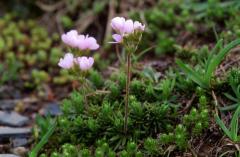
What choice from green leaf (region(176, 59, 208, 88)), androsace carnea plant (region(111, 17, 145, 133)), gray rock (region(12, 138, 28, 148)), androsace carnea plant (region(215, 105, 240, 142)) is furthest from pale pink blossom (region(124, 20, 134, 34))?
gray rock (region(12, 138, 28, 148))

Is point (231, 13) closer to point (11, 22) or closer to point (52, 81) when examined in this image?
point (52, 81)

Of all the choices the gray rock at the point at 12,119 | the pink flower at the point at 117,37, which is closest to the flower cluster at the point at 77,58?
the pink flower at the point at 117,37

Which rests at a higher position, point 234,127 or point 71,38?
point 71,38

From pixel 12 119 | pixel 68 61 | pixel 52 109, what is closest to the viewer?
pixel 68 61

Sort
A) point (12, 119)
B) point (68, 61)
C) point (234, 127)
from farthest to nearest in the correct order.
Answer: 1. point (12, 119)
2. point (68, 61)
3. point (234, 127)

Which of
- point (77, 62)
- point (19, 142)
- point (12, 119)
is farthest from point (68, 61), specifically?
point (12, 119)

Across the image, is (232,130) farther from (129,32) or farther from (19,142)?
(19,142)

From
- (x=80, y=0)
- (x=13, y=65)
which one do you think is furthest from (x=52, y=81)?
(x=80, y=0)

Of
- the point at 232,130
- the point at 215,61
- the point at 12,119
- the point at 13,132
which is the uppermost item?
the point at 215,61

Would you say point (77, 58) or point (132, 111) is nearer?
point (77, 58)

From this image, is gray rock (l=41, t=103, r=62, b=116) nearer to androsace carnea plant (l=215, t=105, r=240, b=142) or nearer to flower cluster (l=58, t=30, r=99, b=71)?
flower cluster (l=58, t=30, r=99, b=71)
